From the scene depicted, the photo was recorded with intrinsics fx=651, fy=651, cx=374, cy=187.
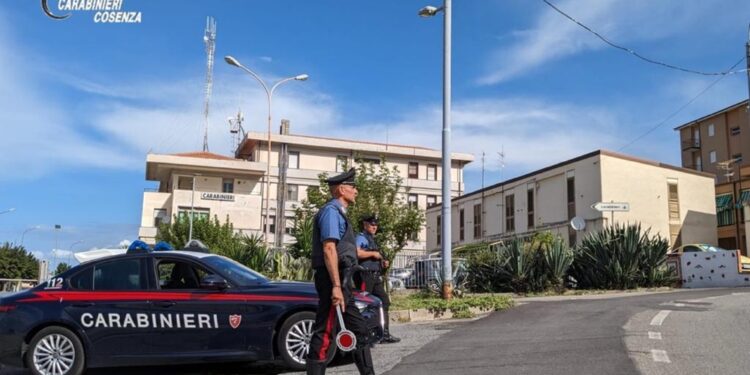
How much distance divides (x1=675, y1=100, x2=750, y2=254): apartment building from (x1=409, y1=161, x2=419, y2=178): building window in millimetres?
25271

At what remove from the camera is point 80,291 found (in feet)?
23.3

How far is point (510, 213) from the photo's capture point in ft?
127

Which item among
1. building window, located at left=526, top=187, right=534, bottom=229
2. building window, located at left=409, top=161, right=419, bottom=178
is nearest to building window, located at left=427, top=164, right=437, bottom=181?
building window, located at left=409, top=161, right=419, bottom=178

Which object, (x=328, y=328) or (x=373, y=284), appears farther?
(x=373, y=284)

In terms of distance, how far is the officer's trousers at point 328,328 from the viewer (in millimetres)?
4863

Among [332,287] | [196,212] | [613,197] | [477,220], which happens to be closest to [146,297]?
[332,287]

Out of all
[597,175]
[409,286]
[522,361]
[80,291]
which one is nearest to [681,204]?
[597,175]

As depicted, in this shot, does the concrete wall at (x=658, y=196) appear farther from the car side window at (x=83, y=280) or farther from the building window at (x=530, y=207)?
the car side window at (x=83, y=280)

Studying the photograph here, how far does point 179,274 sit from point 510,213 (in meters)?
33.0

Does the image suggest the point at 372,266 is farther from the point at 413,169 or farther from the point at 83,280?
the point at 413,169

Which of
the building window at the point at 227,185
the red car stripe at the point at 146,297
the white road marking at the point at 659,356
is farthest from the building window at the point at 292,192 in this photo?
the white road marking at the point at 659,356

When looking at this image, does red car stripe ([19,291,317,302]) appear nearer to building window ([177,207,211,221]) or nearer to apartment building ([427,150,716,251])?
apartment building ([427,150,716,251])

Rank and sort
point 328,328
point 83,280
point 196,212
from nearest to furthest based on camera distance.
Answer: point 328,328 < point 83,280 < point 196,212

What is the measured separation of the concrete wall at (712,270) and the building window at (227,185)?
4139 cm
